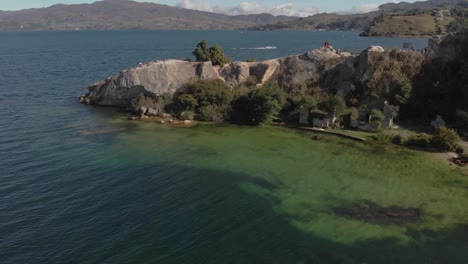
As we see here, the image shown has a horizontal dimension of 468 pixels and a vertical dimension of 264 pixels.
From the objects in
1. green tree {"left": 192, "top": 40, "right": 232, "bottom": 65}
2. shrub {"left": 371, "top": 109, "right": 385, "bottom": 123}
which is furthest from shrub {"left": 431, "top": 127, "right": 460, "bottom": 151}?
green tree {"left": 192, "top": 40, "right": 232, "bottom": 65}

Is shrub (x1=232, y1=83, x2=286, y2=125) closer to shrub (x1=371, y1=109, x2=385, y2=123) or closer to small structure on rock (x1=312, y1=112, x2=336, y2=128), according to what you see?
small structure on rock (x1=312, y1=112, x2=336, y2=128)

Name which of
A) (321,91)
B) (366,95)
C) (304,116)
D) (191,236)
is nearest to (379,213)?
(191,236)

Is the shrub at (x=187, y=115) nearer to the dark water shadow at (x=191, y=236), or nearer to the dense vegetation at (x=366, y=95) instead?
the dense vegetation at (x=366, y=95)

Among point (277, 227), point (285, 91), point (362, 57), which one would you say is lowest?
point (277, 227)

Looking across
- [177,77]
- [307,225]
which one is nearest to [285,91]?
[177,77]

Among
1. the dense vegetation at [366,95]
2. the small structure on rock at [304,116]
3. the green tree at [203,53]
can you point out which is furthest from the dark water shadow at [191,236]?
the green tree at [203,53]

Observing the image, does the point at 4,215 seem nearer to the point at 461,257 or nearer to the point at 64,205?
the point at 64,205
